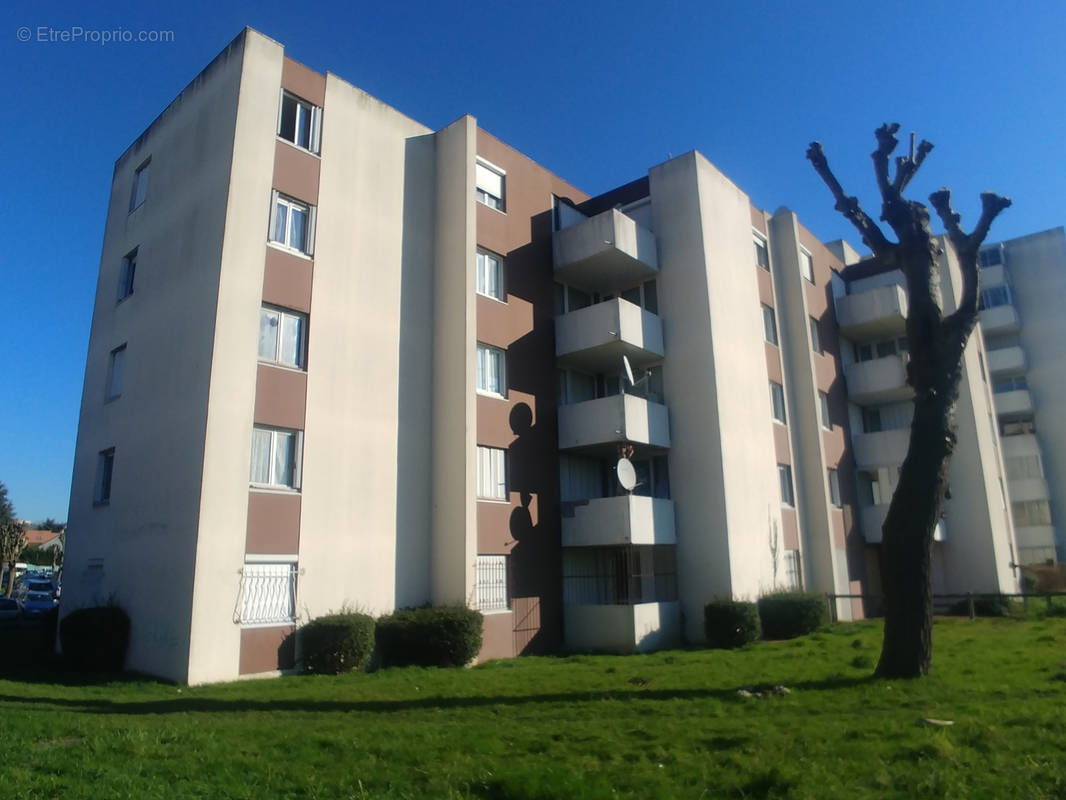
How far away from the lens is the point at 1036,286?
141 feet

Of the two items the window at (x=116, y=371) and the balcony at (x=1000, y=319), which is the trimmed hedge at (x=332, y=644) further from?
the balcony at (x=1000, y=319)

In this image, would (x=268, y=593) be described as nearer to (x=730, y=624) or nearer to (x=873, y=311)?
(x=730, y=624)

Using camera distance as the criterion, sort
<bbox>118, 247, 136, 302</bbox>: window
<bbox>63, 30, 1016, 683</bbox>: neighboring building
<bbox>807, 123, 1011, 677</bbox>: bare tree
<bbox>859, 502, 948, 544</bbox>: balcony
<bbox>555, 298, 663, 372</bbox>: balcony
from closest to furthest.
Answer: <bbox>807, 123, 1011, 677</bbox>: bare tree
<bbox>63, 30, 1016, 683</bbox>: neighboring building
<bbox>118, 247, 136, 302</bbox>: window
<bbox>555, 298, 663, 372</bbox>: balcony
<bbox>859, 502, 948, 544</bbox>: balcony

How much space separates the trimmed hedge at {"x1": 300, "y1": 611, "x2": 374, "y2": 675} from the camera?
51.0 feet

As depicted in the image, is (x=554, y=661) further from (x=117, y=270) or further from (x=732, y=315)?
(x=117, y=270)

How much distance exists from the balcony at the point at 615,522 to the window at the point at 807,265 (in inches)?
554

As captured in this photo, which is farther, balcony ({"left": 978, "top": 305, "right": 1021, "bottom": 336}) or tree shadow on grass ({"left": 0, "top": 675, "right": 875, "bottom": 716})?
balcony ({"left": 978, "top": 305, "right": 1021, "bottom": 336})

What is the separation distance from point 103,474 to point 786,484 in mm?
20988

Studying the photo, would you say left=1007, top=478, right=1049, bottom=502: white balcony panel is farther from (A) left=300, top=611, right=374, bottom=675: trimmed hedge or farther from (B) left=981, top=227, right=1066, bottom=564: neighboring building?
(A) left=300, top=611, right=374, bottom=675: trimmed hedge

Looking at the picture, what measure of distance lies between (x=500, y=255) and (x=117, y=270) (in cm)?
1068

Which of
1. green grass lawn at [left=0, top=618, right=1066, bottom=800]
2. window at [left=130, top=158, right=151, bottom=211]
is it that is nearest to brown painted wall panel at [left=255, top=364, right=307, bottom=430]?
green grass lawn at [left=0, top=618, right=1066, bottom=800]

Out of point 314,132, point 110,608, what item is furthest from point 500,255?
A: point 110,608

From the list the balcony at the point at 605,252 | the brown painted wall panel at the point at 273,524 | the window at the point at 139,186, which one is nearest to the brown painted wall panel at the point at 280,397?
the brown painted wall panel at the point at 273,524

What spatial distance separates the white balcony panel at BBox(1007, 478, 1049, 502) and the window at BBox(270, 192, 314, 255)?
3813 centimetres
